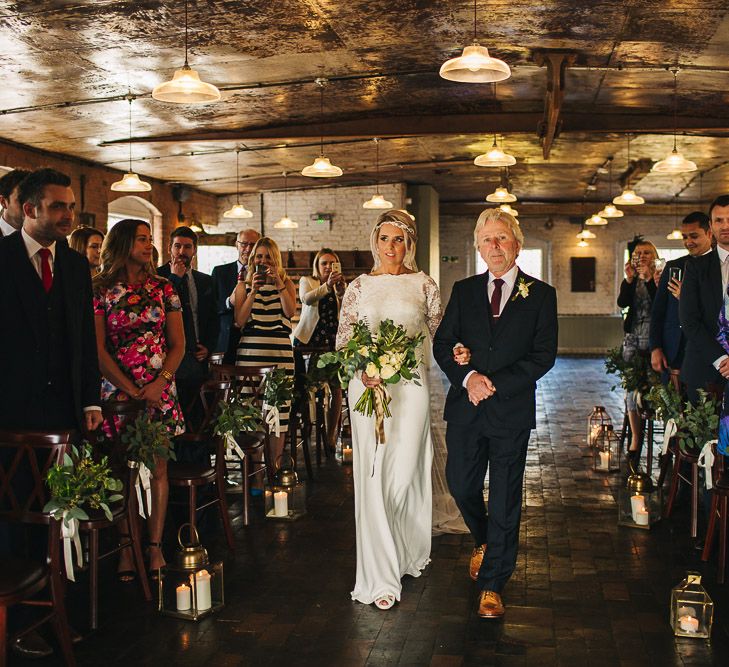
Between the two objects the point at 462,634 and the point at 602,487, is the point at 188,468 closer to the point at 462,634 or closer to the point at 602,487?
the point at 462,634

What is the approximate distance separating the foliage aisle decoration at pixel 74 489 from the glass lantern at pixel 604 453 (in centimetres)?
486

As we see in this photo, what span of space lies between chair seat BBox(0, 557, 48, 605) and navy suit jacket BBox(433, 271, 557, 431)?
188 cm

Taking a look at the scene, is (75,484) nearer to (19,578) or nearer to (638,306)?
(19,578)

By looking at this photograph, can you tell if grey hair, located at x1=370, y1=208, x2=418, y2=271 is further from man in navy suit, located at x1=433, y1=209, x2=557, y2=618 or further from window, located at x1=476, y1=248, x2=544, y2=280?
window, located at x1=476, y1=248, x2=544, y2=280

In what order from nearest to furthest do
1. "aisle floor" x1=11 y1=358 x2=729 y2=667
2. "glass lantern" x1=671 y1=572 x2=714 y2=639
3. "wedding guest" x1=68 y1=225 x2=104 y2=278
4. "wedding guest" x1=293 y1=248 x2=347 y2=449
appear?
"aisle floor" x1=11 y1=358 x2=729 y2=667, "glass lantern" x1=671 y1=572 x2=714 y2=639, "wedding guest" x1=68 y1=225 x2=104 y2=278, "wedding guest" x1=293 y1=248 x2=347 y2=449

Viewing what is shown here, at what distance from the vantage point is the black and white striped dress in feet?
21.6

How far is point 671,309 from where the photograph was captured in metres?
6.28

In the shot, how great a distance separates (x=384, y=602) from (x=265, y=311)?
9.50 feet

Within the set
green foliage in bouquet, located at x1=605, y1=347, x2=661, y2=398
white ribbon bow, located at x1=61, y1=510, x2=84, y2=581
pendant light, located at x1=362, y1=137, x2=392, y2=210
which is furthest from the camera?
pendant light, located at x1=362, y1=137, x2=392, y2=210

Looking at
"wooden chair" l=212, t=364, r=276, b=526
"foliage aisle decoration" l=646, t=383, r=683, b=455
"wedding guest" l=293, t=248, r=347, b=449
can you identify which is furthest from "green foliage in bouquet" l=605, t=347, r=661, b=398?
"wooden chair" l=212, t=364, r=276, b=526

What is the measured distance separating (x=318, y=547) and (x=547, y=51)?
5.17 meters

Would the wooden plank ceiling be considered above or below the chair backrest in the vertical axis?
above

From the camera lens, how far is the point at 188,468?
16.1 feet

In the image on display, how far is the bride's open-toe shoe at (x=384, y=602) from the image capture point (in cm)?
420
